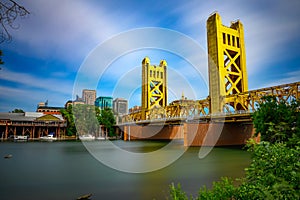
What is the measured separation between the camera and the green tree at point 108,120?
4941cm

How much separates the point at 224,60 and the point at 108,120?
32.3 m

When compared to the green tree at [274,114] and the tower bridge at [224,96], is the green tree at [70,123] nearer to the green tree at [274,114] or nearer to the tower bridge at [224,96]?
the tower bridge at [224,96]

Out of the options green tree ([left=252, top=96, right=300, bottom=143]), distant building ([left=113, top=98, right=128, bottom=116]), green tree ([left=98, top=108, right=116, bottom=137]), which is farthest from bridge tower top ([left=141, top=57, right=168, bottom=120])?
green tree ([left=252, top=96, right=300, bottom=143])

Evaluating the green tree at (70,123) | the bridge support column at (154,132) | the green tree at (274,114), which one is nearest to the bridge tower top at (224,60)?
the green tree at (274,114)

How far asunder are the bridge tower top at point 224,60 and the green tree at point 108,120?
Result: 103ft

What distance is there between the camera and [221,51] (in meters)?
24.6

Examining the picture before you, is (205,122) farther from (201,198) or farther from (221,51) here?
(201,198)

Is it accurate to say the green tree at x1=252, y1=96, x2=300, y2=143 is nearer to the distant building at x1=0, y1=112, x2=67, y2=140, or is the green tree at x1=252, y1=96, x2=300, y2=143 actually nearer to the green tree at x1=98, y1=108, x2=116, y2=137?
the green tree at x1=98, y1=108, x2=116, y2=137

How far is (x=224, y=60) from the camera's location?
26.0 meters

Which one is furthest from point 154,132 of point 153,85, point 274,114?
point 274,114

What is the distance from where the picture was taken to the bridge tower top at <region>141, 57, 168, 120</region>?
46.0 meters

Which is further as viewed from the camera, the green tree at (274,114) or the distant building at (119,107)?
the distant building at (119,107)

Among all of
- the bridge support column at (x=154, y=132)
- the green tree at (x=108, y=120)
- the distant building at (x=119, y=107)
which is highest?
the distant building at (x=119, y=107)

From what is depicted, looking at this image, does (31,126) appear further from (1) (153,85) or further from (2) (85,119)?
(1) (153,85)
